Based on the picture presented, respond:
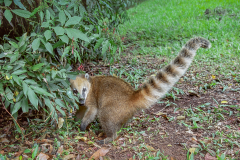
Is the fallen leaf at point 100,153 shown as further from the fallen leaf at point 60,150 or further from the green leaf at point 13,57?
the green leaf at point 13,57

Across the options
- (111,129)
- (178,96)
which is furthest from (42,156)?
(178,96)

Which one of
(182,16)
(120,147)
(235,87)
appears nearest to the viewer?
(120,147)

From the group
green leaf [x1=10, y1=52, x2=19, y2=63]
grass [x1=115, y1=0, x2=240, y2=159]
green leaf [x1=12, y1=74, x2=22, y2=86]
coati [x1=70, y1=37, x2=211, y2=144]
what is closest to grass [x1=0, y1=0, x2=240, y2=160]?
grass [x1=115, y1=0, x2=240, y2=159]

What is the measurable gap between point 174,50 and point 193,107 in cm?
313

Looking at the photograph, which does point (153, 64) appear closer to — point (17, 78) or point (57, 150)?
point (57, 150)

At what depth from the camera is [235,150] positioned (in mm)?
2639

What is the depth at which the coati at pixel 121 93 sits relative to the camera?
294 cm

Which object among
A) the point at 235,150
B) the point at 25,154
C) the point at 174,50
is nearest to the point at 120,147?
the point at 25,154

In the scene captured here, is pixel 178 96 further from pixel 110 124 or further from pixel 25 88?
pixel 25 88

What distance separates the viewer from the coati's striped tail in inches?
115

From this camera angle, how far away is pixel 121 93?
10.9ft

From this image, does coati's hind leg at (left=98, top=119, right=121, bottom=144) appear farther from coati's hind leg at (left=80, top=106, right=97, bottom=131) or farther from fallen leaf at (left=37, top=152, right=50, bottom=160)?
fallen leaf at (left=37, top=152, right=50, bottom=160)

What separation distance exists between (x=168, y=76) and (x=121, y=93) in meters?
0.71

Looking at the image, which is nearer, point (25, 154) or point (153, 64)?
point (25, 154)
